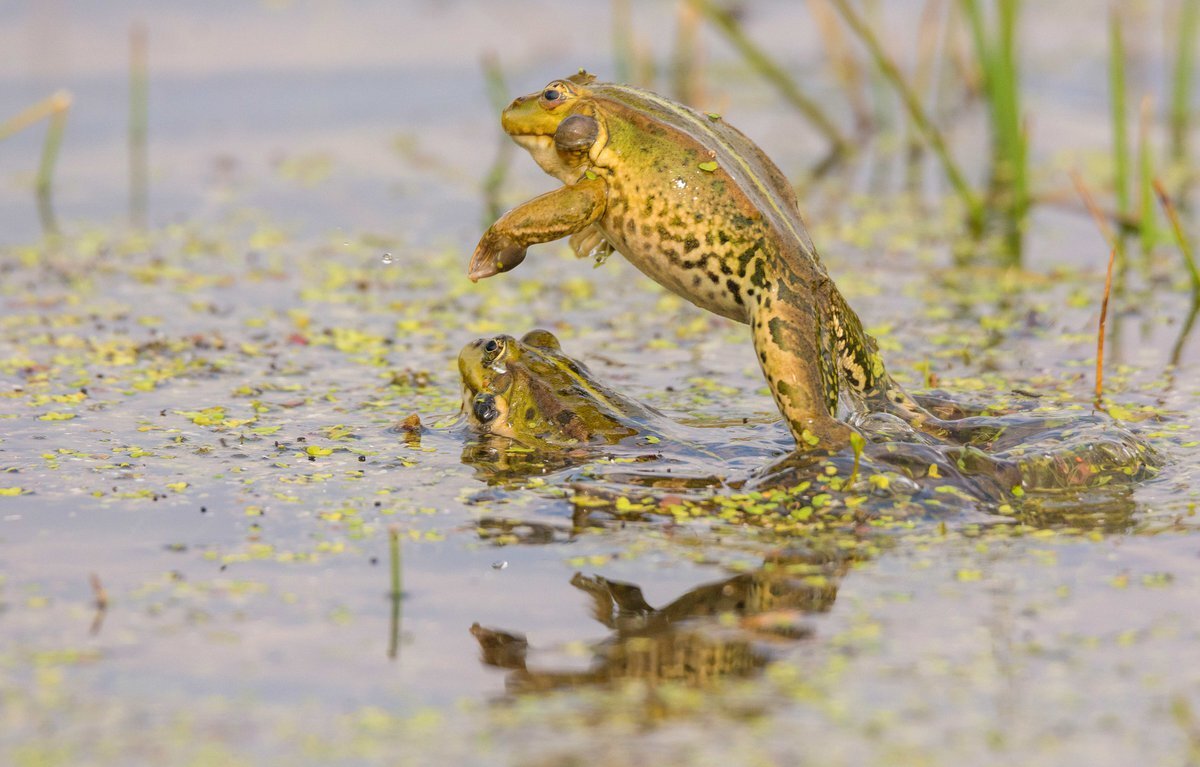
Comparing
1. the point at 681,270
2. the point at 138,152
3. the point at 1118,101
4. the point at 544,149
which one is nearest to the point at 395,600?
the point at 681,270

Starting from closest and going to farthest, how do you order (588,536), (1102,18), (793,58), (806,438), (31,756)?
(31,756) < (588,536) < (806,438) < (793,58) < (1102,18)

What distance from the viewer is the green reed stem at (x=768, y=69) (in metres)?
10.4

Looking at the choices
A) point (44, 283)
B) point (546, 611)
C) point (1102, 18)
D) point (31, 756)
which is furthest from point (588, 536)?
point (1102, 18)

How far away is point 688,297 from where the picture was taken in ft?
18.8

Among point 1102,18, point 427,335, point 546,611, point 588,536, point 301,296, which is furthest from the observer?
point 1102,18

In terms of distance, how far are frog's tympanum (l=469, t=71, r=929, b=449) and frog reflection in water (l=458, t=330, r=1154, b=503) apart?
0.30 m

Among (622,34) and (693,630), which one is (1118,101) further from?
(693,630)

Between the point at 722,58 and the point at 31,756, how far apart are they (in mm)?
14822

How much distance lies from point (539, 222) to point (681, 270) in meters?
0.55

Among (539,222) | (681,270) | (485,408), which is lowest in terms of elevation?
(485,408)

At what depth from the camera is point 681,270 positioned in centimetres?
555

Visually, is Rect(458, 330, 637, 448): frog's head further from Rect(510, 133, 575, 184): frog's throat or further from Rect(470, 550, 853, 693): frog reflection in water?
Rect(470, 550, 853, 693): frog reflection in water

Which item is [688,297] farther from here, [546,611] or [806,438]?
[546,611]

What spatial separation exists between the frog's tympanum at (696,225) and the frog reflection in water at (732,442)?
11.7 inches
